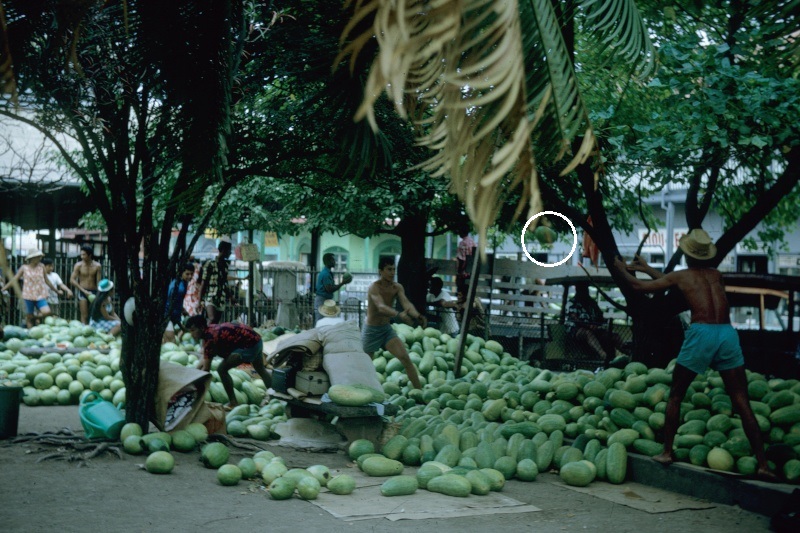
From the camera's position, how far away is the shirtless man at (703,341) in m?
6.32

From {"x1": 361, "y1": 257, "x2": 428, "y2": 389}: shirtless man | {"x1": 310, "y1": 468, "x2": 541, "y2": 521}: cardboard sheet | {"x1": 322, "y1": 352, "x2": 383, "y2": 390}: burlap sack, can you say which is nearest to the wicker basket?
{"x1": 361, "y1": 257, "x2": 428, "y2": 389}: shirtless man

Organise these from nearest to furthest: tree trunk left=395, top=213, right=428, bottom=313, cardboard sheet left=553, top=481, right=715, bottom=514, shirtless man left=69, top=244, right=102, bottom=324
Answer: cardboard sheet left=553, top=481, right=715, bottom=514
tree trunk left=395, top=213, right=428, bottom=313
shirtless man left=69, top=244, right=102, bottom=324

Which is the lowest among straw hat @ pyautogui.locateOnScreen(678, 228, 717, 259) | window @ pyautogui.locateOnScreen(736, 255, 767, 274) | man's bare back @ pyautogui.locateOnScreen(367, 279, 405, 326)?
man's bare back @ pyautogui.locateOnScreen(367, 279, 405, 326)

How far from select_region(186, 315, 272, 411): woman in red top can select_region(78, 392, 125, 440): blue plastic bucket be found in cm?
186

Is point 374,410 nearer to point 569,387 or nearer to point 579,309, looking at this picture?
point 569,387

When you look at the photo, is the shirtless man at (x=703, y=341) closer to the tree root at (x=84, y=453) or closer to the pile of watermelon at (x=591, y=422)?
the pile of watermelon at (x=591, y=422)

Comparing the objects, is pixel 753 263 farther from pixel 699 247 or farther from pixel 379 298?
pixel 699 247

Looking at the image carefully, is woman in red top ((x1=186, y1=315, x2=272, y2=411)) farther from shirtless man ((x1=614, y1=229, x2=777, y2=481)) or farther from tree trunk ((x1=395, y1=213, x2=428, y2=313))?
tree trunk ((x1=395, y1=213, x2=428, y2=313))

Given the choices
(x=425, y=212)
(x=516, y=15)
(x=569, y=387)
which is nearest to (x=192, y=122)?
(x=516, y=15)

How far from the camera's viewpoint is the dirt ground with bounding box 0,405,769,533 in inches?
202

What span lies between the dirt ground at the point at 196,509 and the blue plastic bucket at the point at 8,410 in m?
0.53

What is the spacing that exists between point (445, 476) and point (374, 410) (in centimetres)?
134

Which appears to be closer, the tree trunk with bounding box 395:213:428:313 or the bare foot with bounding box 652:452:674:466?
the bare foot with bounding box 652:452:674:466

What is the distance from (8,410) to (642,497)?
18.6 ft
